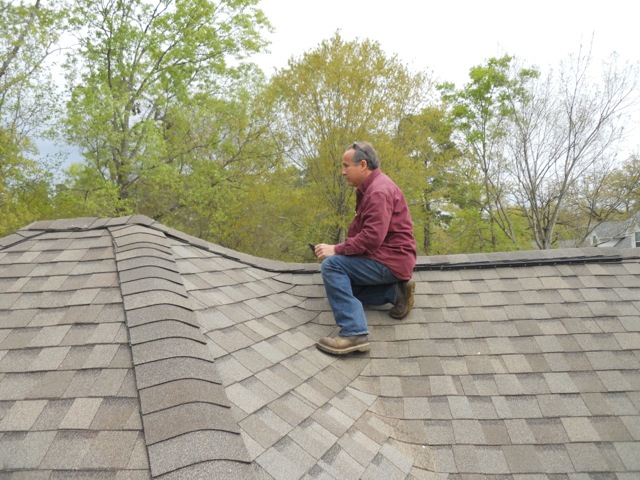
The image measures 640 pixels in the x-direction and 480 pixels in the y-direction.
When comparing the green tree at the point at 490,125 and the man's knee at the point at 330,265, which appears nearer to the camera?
the man's knee at the point at 330,265

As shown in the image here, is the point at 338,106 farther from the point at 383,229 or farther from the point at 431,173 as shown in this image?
the point at 383,229

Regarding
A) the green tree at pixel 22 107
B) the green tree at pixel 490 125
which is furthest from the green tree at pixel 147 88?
the green tree at pixel 490 125

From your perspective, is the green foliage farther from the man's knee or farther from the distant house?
the distant house

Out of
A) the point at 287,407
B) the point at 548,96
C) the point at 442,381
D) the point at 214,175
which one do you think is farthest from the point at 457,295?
the point at 548,96

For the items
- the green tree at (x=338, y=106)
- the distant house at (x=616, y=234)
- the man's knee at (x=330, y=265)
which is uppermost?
the green tree at (x=338, y=106)

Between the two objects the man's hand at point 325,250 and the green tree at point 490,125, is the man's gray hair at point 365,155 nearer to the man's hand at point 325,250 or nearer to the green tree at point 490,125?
the man's hand at point 325,250

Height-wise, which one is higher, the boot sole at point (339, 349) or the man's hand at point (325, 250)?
the man's hand at point (325, 250)

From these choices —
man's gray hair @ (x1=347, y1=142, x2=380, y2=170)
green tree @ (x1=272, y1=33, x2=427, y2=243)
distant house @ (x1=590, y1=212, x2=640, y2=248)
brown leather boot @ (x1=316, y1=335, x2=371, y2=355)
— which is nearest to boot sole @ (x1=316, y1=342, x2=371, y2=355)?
A: brown leather boot @ (x1=316, y1=335, x2=371, y2=355)

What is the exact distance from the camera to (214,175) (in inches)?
802

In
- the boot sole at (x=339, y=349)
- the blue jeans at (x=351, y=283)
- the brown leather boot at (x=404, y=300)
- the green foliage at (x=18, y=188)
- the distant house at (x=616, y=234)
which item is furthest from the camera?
the distant house at (x=616, y=234)

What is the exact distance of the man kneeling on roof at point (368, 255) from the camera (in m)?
3.36

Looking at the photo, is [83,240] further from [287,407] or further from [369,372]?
[369,372]

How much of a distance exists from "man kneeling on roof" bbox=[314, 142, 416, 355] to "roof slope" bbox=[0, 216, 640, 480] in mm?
226

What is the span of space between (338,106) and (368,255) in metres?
14.7
